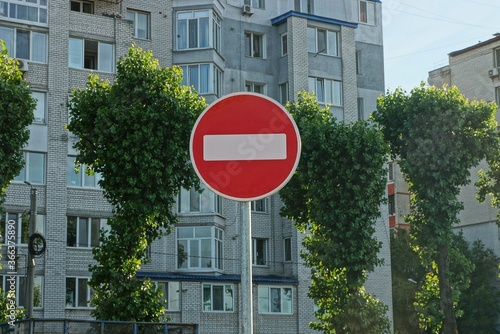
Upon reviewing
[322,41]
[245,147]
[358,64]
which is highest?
[322,41]

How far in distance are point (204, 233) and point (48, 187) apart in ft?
27.3

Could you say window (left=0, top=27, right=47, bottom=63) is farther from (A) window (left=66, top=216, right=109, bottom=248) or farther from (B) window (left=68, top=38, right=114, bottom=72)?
(A) window (left=66, top=216, right=109, bottom=248)

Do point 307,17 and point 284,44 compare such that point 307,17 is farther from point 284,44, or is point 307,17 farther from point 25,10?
point 25,10

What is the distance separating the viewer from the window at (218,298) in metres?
48.8

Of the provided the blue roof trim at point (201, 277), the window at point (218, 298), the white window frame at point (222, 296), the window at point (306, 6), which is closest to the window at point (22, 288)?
the blue roof trim at point (201, 277)

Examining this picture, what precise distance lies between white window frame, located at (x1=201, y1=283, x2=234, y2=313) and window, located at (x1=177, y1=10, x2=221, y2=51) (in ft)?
40.9

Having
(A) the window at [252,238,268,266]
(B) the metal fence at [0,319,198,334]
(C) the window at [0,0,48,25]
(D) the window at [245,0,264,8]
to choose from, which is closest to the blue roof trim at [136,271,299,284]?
(A) the window at [252,238,268,266]

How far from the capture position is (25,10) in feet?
151

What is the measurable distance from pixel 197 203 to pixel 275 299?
6537mm

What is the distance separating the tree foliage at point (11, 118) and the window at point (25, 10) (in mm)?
14039

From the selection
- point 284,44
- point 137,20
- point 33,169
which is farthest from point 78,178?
point 284,44

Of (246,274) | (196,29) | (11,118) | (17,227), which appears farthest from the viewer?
(196,29)

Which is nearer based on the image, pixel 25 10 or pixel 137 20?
pixel 25 10

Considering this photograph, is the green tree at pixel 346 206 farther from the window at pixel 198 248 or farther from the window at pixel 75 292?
the window at pixel 75 292
